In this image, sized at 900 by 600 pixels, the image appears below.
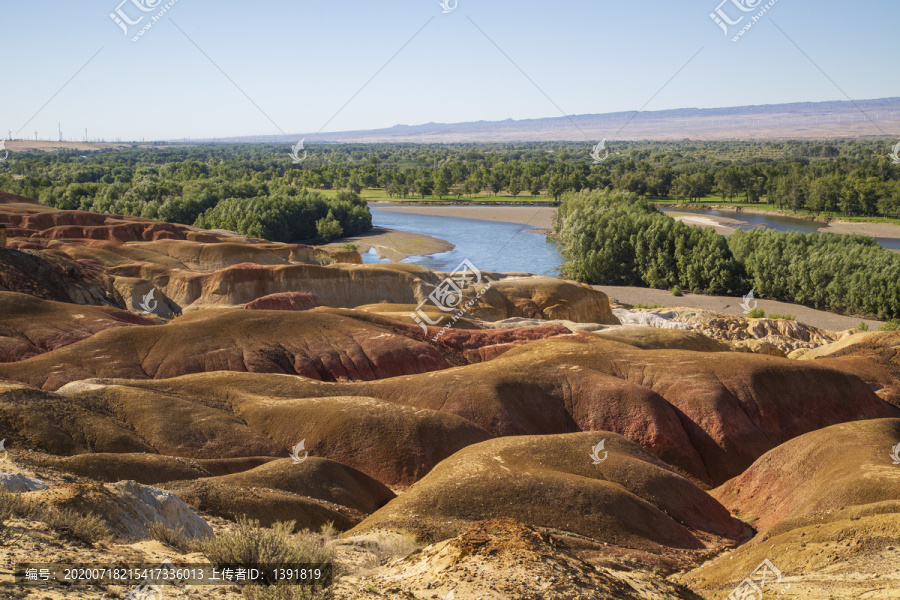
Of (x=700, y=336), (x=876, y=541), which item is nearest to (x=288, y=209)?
(x=700, y=336)

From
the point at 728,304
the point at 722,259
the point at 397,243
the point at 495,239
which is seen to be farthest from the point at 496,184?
the point at 728,304

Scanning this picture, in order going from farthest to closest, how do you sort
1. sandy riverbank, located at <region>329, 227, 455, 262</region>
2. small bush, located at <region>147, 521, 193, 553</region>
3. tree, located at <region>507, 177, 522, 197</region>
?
1. tree, located at <region>507, 177, 522, 197</region>
2. sandy riverbank, located at <region>329, 227, 455, 262</region>
3. small bush, located at <region>147, 521, 193, 553</region>

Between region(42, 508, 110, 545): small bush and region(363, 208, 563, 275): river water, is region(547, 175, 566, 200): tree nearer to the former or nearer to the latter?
region(363, 208, 563, 275): river water

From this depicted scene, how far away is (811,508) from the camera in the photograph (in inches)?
866

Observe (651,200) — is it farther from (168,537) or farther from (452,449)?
(168,537)

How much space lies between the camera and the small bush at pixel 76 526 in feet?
38.9

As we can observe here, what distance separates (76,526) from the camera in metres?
11.9

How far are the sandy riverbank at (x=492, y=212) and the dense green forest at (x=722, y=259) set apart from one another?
97.1ft

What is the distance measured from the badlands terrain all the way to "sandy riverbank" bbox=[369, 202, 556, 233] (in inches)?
3676

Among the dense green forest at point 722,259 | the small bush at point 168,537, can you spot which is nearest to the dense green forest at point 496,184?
the dense green forest at point 722,259

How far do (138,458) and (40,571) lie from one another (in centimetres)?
1093

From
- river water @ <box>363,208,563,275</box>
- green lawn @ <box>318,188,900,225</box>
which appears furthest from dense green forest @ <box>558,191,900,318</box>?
green lawn @ <box>318,188,900,225</box>

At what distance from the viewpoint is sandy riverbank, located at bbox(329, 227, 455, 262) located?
112 meters

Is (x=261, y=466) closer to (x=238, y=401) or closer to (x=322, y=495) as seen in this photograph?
(x=322, y=495)
